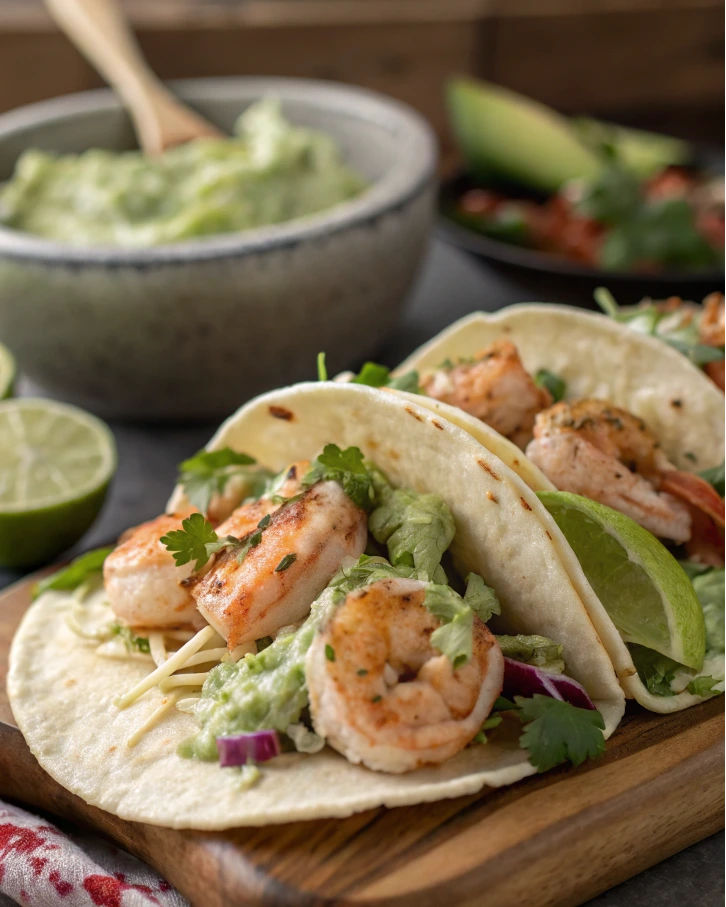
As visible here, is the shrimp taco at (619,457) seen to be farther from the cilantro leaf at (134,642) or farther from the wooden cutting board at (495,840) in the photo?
the cilantro leaf at (134,642)

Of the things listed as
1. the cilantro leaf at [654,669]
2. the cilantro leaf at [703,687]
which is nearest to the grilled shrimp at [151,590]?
the cilantro leaf at [654,669]

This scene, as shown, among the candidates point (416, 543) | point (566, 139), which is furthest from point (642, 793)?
point (566, 139)

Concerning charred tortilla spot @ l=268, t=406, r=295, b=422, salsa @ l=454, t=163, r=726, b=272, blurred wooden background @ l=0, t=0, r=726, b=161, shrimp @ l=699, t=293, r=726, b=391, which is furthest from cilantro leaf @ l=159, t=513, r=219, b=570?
blurred wooden background @ l=0, t=0, r=726, b=161

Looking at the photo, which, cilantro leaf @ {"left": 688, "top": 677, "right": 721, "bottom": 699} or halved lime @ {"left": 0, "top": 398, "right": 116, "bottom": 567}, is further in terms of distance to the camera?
halved lime @ {"left": 0, "top": 398, "right": 116, "bottom": 567}

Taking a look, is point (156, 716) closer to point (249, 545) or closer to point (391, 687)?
point (249, 545)

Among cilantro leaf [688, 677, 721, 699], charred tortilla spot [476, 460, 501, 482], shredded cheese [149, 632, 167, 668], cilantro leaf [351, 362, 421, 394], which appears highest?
charred tortilla spot [476, 460, 501, 482]

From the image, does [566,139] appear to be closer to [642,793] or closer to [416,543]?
[416,543]

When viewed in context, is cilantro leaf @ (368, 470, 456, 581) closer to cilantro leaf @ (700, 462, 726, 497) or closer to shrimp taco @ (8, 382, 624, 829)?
shrimp taco @ (8, 382, 624, 829)
